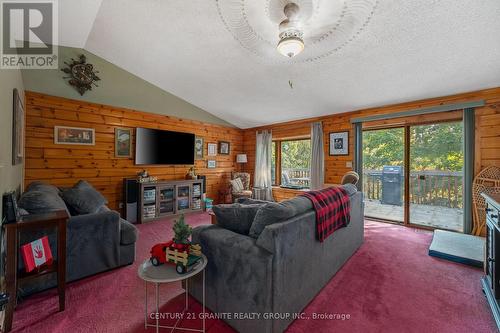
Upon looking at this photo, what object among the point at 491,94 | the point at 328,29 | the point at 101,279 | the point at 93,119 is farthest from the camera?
the point at 93,119

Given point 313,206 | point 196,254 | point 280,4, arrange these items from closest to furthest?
point 196,254 → point 313,206 → point 280,4

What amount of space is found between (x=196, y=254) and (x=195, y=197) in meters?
3.52

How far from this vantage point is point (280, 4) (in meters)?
1.96

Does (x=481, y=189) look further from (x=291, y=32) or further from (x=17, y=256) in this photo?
(x=17, y=256)

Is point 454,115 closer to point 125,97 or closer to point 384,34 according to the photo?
point 384,34

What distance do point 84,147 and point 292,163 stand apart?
4595 millimetres

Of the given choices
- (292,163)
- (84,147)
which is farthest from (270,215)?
(292,163)

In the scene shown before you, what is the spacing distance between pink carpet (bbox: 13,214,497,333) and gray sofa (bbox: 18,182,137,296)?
0.09 meters

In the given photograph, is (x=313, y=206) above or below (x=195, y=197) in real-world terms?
above

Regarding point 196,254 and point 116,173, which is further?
point 116,173

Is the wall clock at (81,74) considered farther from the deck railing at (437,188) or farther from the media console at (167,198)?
the deck railing at (437,188)

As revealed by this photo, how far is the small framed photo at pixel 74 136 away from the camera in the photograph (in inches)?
132

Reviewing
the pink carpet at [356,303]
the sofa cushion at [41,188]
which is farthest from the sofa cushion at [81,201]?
the pink carpet at [356,303]

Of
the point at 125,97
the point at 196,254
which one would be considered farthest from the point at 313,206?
the point at 125,97
